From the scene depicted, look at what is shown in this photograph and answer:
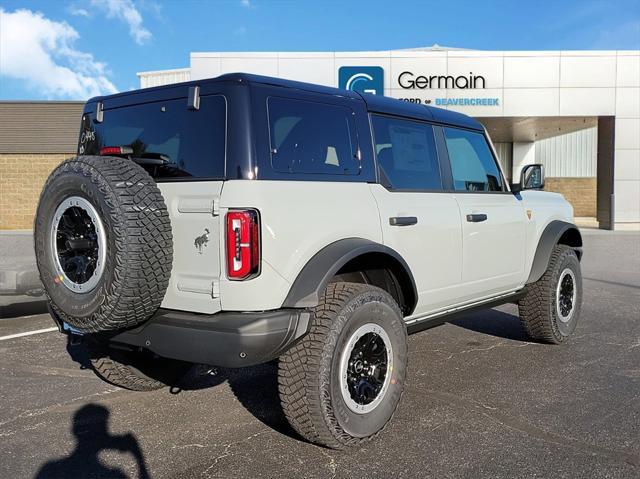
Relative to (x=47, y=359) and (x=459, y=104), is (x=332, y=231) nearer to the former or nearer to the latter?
(x=47, y=359)

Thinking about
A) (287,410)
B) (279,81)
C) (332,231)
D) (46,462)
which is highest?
(279,81)

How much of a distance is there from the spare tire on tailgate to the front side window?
244 centimetres

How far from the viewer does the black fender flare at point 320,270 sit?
3062 millimetres

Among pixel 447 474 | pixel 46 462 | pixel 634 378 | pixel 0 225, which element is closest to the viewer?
pixel 447 474

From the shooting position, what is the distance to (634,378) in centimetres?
459

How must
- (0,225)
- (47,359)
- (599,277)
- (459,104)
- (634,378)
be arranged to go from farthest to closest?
(0,225)
(459,104)
(599,277)
(47,359)
(634,378)

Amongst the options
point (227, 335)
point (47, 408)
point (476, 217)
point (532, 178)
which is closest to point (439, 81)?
point (532, 178)

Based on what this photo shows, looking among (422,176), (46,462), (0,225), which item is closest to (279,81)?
(422,176)

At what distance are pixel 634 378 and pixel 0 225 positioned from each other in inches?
881

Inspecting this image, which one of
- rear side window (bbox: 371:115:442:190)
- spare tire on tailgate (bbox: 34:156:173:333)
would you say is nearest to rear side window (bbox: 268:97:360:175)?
rear side window (bbox: 371:115:442:190)

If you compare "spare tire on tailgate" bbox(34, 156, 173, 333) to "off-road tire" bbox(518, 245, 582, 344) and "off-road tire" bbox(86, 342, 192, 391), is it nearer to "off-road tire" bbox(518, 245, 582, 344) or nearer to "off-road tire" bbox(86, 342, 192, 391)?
"off-road tire" bbox(86, 342, 192, 391)

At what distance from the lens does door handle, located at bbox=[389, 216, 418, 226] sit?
12.2 ft

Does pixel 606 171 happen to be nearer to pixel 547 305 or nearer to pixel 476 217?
pixel 547 305

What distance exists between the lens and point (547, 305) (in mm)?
5402
